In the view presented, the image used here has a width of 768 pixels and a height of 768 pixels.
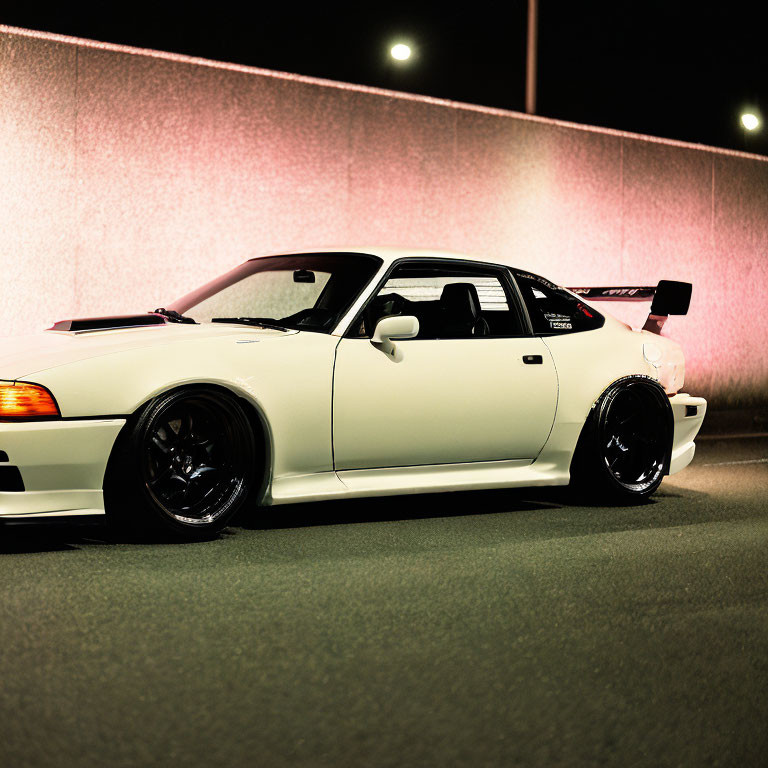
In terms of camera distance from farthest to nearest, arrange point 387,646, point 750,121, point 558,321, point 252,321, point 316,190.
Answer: point 750,121 < point 316,190 < point 558,321 < point 252,321 < point 387,646

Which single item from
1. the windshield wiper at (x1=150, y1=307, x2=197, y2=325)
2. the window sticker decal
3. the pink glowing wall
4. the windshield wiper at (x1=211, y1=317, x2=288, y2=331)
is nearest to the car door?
the window sticker decal

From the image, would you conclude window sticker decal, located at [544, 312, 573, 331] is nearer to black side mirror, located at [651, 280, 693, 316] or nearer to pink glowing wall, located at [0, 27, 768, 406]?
black side mirror, located at [651, 280, 693, 316]

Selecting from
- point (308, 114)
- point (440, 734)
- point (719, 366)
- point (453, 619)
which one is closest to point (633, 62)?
point (719, 366)

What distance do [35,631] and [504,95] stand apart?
33.8ft

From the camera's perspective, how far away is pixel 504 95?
1330 cm

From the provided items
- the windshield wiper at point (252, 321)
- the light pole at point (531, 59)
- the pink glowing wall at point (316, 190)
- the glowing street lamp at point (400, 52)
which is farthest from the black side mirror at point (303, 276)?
the light pole at point (531, 59)

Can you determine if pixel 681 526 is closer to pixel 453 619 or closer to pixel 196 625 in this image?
pixel 453 619

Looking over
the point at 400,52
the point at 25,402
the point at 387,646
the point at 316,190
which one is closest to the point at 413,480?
the point at 25,402

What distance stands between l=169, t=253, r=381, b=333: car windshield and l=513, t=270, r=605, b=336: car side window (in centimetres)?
105

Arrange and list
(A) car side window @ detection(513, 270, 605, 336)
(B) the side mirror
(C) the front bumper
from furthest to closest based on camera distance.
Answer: (A) car side window @ detection(513, 270, 605, 336) < (B) the side mirror < (C) the front bumper

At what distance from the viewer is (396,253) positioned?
666cm

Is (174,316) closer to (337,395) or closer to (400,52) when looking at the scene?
(337,395)

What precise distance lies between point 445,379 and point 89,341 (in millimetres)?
1872

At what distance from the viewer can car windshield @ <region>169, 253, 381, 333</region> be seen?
6.37m
